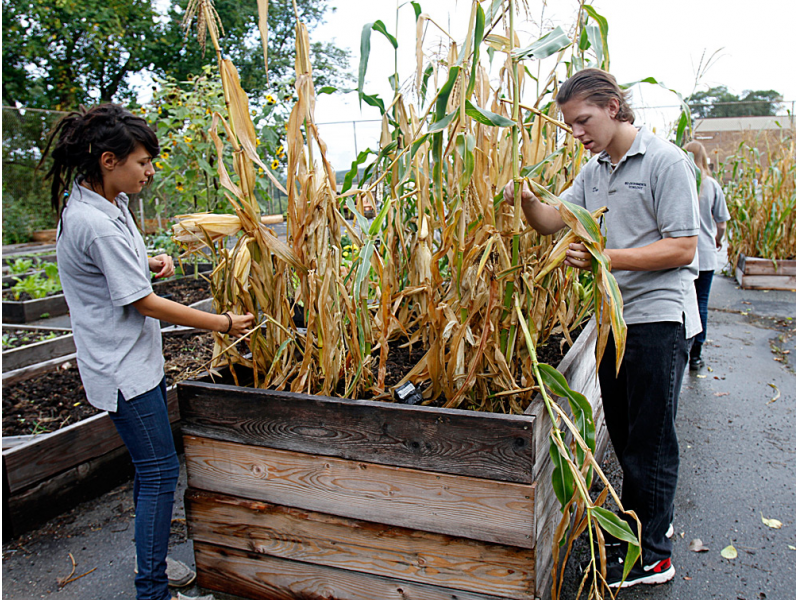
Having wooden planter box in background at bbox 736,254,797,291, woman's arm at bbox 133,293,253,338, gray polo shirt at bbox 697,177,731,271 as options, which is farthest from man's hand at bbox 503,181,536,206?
wooden planter box in background at bbox 736,254,797,291

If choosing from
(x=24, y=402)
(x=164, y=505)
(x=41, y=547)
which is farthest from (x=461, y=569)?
(x=24, y=402)

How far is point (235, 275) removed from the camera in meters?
1.63

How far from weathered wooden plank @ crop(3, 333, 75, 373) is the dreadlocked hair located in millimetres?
1997

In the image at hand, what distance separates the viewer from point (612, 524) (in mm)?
1283

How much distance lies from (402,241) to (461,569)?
3.57 feet

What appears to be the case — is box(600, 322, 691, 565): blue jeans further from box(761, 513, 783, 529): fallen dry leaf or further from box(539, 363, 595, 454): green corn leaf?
box(761, 513, 783, 529): fallen dry leaf

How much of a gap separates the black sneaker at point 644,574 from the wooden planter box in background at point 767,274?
5.55 metres

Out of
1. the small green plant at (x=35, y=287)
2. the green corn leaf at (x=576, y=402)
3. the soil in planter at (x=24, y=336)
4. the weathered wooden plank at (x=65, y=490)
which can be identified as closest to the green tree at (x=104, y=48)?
the small green plant at (x=35, y=287)

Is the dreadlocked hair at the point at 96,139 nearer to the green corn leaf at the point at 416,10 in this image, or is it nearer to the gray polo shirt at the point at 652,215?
the green corn leaf at the point at 416,10

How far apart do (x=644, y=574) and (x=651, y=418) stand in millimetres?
536

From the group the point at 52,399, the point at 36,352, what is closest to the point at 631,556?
the point at 52,399

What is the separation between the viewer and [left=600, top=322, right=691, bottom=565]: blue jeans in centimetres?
160

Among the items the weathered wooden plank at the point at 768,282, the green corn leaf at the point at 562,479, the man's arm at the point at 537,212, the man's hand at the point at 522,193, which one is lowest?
the weathered wooden plank at the point at 768,282

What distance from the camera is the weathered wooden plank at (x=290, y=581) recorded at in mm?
1483
